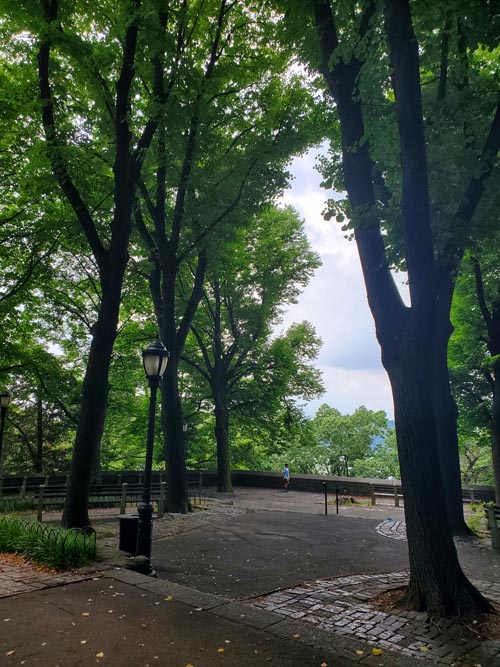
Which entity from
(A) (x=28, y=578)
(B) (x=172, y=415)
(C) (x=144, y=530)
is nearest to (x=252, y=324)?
(B) (x=172, y=415)

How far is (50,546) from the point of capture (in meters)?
6.71

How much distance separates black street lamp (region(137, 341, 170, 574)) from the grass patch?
0.74 m

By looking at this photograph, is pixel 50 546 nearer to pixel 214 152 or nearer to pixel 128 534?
pixel 128 534

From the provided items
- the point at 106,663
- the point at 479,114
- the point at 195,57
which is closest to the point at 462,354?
the point at 479,114

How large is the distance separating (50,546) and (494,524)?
9046mm

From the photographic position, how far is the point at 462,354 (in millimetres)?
19750

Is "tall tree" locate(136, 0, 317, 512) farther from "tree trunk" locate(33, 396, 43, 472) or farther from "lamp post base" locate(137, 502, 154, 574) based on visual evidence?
"tree trunk" locate(33, 396, 43, 472)

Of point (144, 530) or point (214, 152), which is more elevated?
point (214, 152)

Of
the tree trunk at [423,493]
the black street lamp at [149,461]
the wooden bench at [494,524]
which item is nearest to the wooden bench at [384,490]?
the wooden bench at [494,524]

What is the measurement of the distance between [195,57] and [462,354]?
1547cm

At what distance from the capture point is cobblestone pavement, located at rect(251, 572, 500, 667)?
4.22 m

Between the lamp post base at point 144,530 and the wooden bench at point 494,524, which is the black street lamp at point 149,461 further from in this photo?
the wooden bench at point 494,524

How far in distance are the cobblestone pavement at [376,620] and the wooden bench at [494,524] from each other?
3603 millimetres

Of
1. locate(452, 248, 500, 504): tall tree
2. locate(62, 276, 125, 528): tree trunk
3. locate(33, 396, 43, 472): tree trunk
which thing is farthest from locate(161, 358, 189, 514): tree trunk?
locate(33, 396, 43, 472): tree trunk
